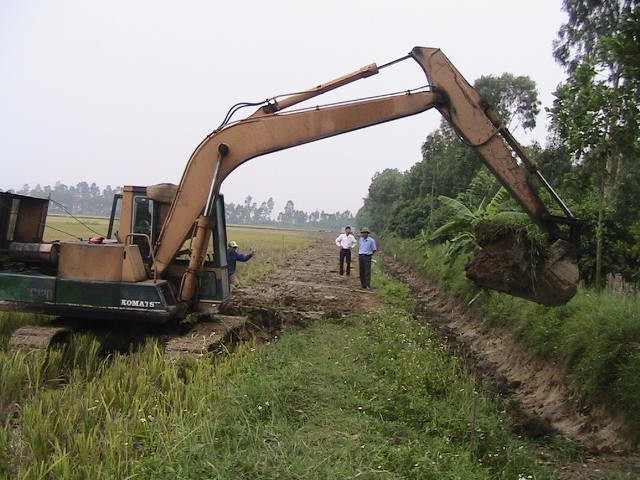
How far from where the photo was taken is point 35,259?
7.00 m

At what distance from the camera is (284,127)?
23.5 feet

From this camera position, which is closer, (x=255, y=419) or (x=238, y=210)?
(x=255, y=419)

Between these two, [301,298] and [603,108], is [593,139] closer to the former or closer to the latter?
[603,108]

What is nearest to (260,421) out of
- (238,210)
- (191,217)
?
(191,217)

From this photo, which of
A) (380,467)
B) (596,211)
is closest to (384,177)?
(596,211)

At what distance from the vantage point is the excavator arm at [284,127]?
22.1 feet

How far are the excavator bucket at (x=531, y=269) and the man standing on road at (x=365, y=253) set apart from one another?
752 cm

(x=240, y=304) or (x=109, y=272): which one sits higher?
(x=109, y=272)

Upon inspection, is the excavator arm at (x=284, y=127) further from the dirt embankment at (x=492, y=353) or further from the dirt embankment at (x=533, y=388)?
the dirt embankment at (x=533, y=388)

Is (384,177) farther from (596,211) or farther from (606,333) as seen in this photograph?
(606,333)

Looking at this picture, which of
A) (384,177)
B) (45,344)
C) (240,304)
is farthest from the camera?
(384,177)

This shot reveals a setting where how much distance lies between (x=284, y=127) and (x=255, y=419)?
422 centimetres

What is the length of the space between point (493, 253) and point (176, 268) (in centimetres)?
447

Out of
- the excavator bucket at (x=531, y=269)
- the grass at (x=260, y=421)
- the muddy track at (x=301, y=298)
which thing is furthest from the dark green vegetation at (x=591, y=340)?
the muddy track at (x=301, y=298)
